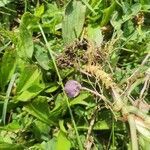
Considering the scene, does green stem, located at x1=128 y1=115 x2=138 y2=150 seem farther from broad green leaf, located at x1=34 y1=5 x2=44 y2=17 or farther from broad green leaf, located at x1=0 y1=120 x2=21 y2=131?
broad green leaf, located at x1=34 y1=5 x2=44 y2=17

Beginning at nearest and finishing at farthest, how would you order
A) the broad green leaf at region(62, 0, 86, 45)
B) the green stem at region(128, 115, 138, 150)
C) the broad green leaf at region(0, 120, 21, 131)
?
the green stem at region(128, 115, 138, 150) < the broad green leaf at region(0, 120, 21, 131) < the broad green leaf at region(62, 0, 86, 45)

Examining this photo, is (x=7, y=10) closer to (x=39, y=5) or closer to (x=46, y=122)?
(x=39, y=5)

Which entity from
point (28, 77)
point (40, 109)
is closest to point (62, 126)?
point (40, 109)

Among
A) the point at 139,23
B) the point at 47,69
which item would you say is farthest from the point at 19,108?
the point at 139,23

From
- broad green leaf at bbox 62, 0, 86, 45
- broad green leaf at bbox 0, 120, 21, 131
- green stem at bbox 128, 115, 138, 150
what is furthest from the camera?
broad green leaf at bbox 62, 0, 86, 45

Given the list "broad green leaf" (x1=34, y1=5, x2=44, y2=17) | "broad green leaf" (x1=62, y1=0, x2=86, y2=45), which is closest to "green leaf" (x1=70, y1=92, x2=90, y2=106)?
"broad green leaf" (x1=62, y1=0, x2=86, y2=45)

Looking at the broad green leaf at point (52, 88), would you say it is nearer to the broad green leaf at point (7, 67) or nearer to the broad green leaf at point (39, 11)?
the broad green leaf at point (7, 67)

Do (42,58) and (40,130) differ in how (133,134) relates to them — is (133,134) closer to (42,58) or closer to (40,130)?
(40,130)
